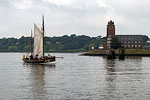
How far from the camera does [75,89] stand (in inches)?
1660

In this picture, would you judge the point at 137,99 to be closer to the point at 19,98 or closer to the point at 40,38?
the point at 19,98

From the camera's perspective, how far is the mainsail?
335 ft

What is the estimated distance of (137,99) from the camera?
35219 mm

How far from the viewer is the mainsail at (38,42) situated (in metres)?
102

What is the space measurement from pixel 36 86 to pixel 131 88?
13.1 meters

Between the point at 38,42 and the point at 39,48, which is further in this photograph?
the point at 38,42

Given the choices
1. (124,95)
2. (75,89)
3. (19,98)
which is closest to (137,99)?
(124,95)

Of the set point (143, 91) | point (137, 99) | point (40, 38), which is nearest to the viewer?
point (137, 99)

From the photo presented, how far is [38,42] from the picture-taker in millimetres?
102688

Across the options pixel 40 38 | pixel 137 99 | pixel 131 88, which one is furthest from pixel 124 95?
pixel 40 38

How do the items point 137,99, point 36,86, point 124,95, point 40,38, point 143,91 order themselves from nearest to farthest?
point 137,99 → point 124,95 → point 143,91 → point 36,86 → point 40,38

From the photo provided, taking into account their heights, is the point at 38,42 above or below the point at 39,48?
above

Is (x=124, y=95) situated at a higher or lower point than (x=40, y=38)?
lower

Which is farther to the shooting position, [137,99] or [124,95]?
[124,95]
